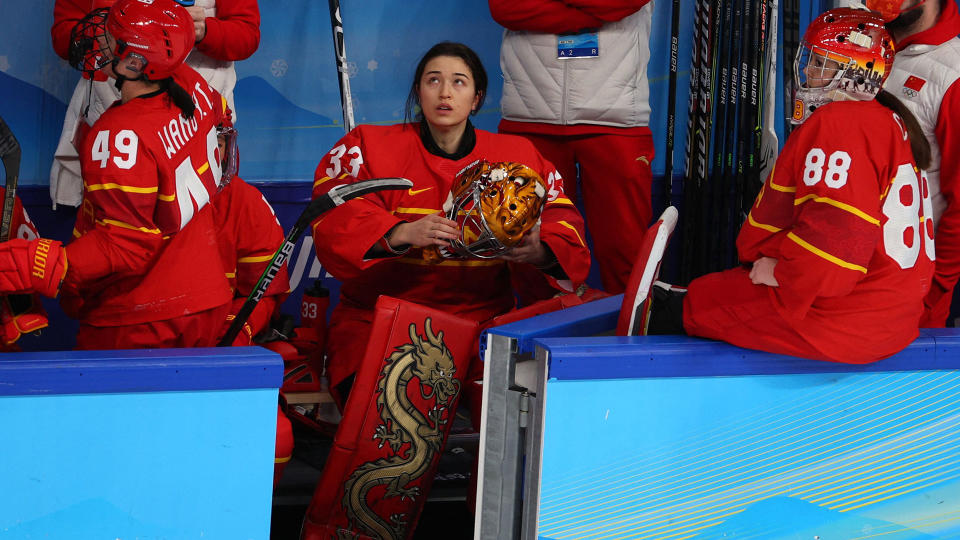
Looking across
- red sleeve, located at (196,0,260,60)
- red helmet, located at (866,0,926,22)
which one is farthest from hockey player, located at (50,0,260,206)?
red helmet, located at (866,0,926,22)

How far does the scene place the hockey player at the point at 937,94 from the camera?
9.93ft

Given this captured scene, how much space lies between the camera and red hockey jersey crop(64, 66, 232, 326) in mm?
2322

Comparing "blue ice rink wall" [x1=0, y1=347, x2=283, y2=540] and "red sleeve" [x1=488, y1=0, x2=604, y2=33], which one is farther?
"red sleeve" [x1=488, y1=0, x2=604, y2=33]

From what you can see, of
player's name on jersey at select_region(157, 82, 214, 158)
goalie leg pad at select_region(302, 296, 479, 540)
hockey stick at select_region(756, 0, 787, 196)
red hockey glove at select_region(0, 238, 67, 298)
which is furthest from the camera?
hockey stick at select_region(756, 0, 787, 196)

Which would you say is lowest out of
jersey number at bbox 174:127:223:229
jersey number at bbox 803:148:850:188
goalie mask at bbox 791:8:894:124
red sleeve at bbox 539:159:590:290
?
red sleeve at bbox 539:159:590:290

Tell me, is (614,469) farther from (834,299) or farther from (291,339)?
(291,339)

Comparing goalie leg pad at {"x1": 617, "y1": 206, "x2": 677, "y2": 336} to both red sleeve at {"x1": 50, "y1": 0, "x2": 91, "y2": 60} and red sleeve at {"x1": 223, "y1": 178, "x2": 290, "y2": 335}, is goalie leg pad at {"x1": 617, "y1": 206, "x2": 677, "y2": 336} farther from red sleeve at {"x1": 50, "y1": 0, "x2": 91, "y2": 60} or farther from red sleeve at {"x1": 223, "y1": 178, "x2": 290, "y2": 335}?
red sleeve at {"x1": 50, "y1": 0, "x2": 91, "y2": 60}

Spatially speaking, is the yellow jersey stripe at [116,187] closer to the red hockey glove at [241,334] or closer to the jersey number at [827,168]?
the red hockey glove at [241,334]

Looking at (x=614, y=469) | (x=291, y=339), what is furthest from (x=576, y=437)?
(x=291, y=339)

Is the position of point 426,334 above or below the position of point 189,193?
below

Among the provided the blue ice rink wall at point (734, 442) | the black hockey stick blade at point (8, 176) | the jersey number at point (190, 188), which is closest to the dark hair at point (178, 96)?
the jersey number at point (190, 188)

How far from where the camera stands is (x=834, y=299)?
2229 mm

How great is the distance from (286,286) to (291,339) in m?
0.21

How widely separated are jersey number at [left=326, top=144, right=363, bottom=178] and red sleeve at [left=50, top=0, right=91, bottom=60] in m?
1.19
